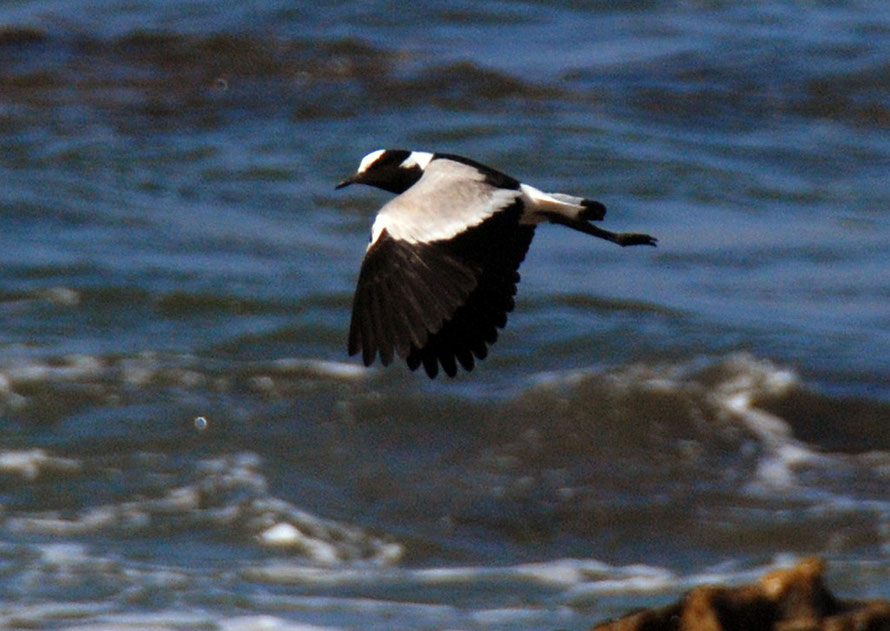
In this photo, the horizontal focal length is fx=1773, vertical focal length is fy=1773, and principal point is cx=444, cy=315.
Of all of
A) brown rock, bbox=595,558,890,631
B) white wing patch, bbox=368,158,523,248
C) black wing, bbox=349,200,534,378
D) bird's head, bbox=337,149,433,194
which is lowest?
brown rock, bbox=595,558,890,631

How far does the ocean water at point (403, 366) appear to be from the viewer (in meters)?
6.45

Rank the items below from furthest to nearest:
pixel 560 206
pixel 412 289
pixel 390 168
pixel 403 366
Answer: pixel 403 366 → pixel 390 168 → pixel 560 206 → pixel 412 289

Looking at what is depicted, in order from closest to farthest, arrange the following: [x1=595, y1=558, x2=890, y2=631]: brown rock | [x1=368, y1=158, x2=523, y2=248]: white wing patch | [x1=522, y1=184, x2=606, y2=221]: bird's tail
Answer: [x1=595, y1=558, x2=890, y2=631]: brown rock, [x1=368, y1=158, x2=523, y2=248]: white wing patch, [x1=522, y1=184, x2=606, y2=221]: bird's tail

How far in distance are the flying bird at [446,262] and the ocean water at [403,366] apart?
1.07 m

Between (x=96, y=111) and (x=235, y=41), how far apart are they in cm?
191

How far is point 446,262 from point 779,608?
1577 millimetres

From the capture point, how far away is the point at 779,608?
3.81 metres

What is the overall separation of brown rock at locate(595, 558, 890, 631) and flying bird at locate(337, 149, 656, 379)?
4.43 feet

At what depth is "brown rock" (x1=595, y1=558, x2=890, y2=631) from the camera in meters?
3.74

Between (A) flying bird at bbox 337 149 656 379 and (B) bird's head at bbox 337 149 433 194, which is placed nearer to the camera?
(A) flying bird at bbox 337 149 656 379

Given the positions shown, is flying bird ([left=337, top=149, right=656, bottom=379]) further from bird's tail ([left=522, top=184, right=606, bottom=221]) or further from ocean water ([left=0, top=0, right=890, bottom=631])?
ocean water ([left=0, top=0, right=890, bottom=631])

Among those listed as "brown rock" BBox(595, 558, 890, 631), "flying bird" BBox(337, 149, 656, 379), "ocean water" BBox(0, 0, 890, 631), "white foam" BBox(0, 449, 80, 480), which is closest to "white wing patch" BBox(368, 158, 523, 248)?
"flying bird" BBox(337, 149, 656, 379)

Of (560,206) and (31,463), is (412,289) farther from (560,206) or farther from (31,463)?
(31,463)

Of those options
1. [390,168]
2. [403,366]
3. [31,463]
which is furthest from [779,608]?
[403,366]
